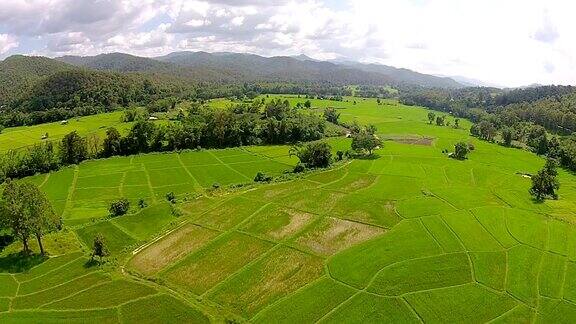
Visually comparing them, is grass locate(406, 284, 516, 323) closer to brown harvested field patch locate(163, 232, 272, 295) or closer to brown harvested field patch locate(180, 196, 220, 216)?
brown harvested field patch locate(163, 232, 272, 295)

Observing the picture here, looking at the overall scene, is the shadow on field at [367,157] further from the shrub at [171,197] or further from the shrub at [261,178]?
the shrub at [171,197]

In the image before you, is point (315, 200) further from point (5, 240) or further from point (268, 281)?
point (5, 240)

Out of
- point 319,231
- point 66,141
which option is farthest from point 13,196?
point 66,141

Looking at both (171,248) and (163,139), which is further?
(163,139)

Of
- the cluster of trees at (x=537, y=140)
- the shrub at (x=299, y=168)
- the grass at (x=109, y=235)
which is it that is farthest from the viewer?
the cluster of trees at (x=537, y=140)

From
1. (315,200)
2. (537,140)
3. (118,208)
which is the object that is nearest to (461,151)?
(537,140)

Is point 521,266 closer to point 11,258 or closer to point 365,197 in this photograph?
point 365,197

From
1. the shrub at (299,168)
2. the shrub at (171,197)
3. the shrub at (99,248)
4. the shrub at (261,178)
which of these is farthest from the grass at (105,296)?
the shrub at (299,168)
